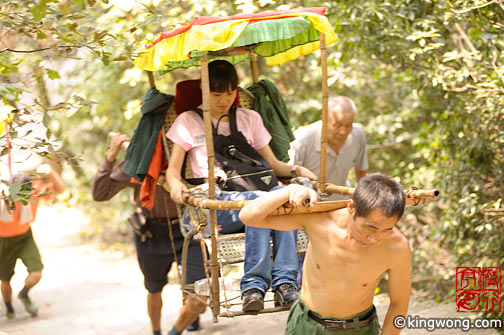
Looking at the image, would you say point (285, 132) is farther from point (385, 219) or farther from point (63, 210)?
point (63, 210)

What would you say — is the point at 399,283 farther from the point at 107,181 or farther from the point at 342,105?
the point at 107,181

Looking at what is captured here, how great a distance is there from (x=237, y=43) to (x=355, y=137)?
6.14 ft

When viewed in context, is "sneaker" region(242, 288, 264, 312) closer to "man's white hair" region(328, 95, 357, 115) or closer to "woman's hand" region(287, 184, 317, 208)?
"woman's hand" region(287, 184, 317, 208)

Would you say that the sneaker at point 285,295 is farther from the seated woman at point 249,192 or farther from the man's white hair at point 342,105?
the man's white hair at point 342,105

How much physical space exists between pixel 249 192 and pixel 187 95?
1.18 meters

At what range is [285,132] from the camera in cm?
505

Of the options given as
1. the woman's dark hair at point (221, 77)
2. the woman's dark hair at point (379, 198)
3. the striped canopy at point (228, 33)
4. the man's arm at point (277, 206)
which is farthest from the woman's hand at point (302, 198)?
the woman's dark hair at point (221, 77)

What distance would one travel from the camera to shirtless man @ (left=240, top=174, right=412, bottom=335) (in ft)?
9.56

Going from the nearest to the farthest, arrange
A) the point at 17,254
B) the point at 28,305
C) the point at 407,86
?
the point at 17,254, the point at 28,305, the point at 407,86

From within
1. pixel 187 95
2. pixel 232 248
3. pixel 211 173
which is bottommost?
pixel 232 248

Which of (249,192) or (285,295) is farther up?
(249,192)

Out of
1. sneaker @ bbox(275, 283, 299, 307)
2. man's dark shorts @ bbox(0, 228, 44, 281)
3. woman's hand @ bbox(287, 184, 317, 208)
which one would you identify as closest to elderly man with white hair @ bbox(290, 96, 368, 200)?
sneaker @ bbox(275, 283, 299, 307)

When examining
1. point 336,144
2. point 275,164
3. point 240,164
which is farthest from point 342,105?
point 240,164

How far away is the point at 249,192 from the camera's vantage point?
4.08 m
